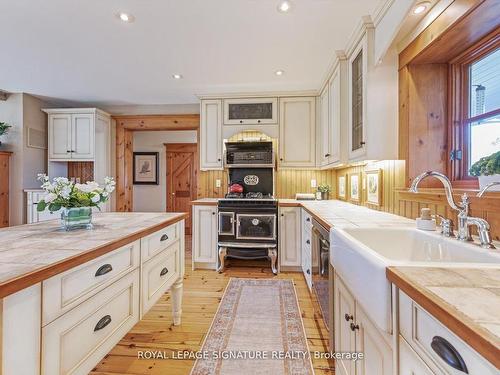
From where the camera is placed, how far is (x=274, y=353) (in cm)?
172

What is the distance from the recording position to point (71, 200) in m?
1.41

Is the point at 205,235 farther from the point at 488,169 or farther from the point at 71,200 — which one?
the point at 488,169

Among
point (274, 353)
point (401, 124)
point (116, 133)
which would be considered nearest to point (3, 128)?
point (116, 133)

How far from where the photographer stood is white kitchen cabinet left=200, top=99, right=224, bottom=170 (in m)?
3.66

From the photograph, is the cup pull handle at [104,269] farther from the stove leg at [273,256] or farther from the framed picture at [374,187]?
the stove leg at [273,256]

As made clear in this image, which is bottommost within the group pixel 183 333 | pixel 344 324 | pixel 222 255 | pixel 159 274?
pixel 183 333

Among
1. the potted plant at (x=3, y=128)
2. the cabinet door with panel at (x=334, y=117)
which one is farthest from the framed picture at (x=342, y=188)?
the potted plant at (x=3, y=128)

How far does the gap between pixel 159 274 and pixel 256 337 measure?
852mm

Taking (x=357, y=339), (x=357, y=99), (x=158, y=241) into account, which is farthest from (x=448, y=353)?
(x=357, y=99)

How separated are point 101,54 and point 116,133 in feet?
6.53

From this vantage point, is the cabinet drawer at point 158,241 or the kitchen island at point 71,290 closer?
the kitchen island at point 71,290

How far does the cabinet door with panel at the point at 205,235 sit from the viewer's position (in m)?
3.33

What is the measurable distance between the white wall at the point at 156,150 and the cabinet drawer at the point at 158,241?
4.12 m

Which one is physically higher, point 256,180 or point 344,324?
point 256,180
